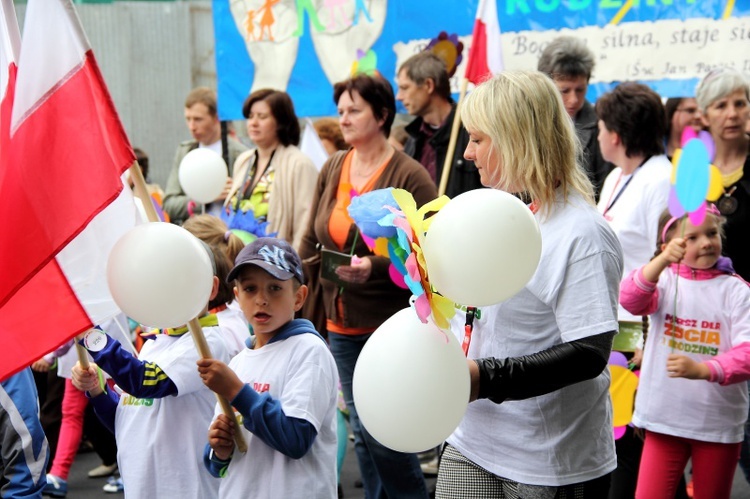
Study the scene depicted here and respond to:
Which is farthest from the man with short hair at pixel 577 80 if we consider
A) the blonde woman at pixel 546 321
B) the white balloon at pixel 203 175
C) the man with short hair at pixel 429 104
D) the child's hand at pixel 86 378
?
the child's hand at pixel 86 378

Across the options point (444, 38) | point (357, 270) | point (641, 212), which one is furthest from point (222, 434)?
point (444, 38)

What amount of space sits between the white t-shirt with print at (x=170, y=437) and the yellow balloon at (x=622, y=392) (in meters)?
1.99

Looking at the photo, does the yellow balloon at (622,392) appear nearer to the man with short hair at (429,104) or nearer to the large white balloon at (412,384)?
the man with short hair at (429,104)

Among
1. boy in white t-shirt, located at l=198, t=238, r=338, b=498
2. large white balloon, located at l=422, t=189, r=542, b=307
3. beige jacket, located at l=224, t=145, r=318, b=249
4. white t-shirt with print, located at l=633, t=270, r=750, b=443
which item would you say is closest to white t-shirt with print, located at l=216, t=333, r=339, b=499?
boy in white t-shirt, located at l=198, t=238, r=338, b=498

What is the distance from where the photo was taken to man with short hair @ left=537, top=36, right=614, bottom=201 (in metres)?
5.29

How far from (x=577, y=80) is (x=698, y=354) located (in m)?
1.72

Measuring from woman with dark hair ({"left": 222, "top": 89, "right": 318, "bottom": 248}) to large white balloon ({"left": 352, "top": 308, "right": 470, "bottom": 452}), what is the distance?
3381mm

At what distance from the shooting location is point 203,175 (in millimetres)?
6344

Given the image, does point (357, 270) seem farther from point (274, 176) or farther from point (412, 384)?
point (412, 384)

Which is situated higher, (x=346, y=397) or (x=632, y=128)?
(x=632, y=128)

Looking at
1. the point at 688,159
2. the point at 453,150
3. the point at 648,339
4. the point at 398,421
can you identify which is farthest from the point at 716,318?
the point at 398,421

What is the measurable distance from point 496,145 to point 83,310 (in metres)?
1.28

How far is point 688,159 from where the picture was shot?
4102 millimetres

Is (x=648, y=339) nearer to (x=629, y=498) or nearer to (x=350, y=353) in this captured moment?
(x=629, y=498)
